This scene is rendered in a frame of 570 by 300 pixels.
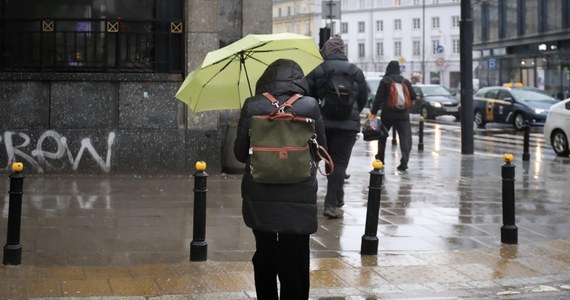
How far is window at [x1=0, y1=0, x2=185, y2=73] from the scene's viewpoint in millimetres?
14000

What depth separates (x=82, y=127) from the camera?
14.0 metres

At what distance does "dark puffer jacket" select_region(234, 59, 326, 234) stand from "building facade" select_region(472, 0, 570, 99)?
3382cm

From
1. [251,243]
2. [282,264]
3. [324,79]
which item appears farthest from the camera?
[324,79]

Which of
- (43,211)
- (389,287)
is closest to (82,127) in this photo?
(43,211)

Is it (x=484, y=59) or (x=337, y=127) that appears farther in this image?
(x=484, y=59)

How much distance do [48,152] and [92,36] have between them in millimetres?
1969

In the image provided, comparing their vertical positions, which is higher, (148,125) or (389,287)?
(148,125)

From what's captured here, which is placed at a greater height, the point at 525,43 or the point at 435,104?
the point at 525,43

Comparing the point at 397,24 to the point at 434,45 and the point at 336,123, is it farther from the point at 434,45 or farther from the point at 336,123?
the point at 336,123

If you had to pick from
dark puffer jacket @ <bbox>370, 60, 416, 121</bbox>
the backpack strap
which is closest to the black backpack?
the backpack strap

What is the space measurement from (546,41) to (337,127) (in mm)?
37729

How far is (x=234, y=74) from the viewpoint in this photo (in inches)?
275

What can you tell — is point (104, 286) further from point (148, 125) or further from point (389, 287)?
point (148, 125)

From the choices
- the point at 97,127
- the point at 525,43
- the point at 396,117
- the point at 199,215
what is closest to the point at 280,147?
the point at 199,215
